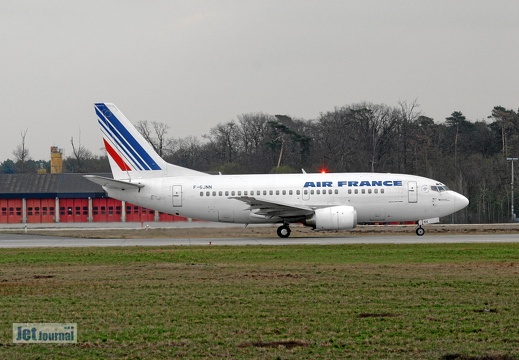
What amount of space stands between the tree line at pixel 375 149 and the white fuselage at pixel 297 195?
957 inches

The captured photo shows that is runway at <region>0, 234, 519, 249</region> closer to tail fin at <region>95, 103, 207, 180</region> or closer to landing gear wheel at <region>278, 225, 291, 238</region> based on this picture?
landing gear wheel at <region>278, 225, 291, 238</region>

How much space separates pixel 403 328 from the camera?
45.9 ft

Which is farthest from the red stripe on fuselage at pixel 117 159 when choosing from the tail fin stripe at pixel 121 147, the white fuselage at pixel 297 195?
the white fuselage at pixel 297 195

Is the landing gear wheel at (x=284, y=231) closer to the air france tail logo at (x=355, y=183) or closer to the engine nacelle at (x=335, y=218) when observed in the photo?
the engine nacelle at (x=335, y=218)


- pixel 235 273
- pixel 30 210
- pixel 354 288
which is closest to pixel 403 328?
pixel 354 288

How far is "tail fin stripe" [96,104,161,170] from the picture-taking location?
141ft

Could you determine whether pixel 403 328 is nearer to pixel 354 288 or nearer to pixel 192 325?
pixel 192 325

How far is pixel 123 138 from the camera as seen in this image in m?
43.2

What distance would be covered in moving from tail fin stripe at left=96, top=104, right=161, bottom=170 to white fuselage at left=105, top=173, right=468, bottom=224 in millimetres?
1017

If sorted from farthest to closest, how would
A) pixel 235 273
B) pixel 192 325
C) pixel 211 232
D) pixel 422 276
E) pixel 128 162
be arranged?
pixel 211 232 < pixel 128 162 < pixel 235 273 < pixel 422 276 < pixel 192 325

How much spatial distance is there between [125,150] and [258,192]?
7.23 metres

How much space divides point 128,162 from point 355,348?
31926 millimetres

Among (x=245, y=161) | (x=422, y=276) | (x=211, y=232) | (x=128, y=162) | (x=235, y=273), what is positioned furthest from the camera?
(x=245, y=161)

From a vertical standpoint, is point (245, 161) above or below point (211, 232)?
above
